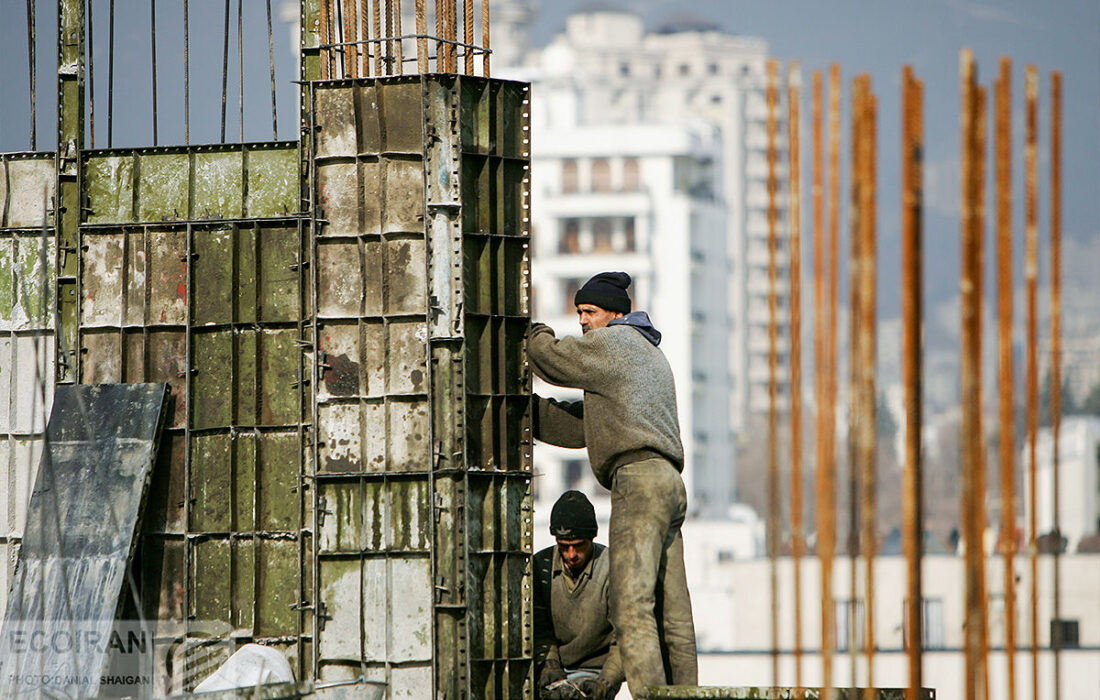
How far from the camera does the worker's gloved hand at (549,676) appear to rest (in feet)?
35.7

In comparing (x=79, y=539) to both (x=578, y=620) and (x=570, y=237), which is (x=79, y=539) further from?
(x=570, y=237)

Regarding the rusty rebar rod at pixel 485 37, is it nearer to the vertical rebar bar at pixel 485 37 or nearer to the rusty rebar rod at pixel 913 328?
the vertical rebar bar at pixel 485 37

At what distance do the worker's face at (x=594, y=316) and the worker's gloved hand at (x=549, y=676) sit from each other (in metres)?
2.29

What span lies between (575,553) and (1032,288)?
348 cm

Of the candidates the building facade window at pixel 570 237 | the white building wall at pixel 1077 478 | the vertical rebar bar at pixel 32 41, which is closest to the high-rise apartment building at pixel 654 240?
the building facade window at pixel 570 237

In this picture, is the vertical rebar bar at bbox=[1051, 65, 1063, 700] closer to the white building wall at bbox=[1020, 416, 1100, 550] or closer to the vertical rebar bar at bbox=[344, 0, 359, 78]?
the vertical rebar bar at bbox=[344, 0, 359, 78]

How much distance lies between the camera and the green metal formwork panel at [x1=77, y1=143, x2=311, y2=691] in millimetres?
11367

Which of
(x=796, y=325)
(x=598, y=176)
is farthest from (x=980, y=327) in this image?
(x=598, y=176)

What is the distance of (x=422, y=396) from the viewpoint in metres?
10.9

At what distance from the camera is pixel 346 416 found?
36.2ft

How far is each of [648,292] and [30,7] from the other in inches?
3535

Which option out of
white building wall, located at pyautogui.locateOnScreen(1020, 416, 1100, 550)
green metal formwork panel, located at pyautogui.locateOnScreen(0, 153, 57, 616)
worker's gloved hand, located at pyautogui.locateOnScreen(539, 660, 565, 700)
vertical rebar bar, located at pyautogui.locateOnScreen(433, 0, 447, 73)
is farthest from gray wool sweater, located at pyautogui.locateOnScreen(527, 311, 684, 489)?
white building wall, located at pyautogui.locateOnScreen(1020, 416, 1100, 550)

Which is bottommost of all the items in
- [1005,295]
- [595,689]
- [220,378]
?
[595,689]

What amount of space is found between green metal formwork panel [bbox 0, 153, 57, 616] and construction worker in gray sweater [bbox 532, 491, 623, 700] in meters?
4.00
